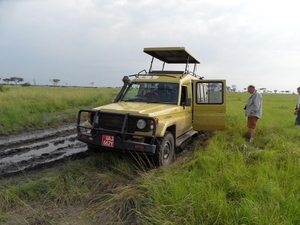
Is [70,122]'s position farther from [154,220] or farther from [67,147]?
[154,220]

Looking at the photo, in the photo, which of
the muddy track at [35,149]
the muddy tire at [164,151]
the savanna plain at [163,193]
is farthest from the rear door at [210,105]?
the muddy track at [35,149]

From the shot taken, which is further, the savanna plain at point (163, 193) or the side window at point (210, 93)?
the side window at point (210, 93)

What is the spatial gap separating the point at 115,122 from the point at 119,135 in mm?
293

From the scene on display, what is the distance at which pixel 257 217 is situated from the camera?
7.63 ft

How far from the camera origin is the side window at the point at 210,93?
5.74 meters

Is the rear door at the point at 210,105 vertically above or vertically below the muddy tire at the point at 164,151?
above

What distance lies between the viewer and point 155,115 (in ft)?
13.4

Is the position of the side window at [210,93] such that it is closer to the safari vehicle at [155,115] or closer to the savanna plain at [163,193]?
the safari vehicle at [155,115]

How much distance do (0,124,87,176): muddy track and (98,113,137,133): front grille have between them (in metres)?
1.52

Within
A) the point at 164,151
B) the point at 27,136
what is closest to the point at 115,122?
the point at 164,151

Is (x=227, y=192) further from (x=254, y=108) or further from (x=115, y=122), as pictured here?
(x=254, y=108)

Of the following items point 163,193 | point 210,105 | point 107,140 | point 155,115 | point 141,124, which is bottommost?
point 163,193

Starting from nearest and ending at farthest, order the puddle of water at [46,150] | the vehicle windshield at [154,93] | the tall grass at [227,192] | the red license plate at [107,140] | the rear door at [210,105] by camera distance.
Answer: the tall grass at [227,192] < the red license plate at [107,140] < the puddle of water at [46,150] < the vehicle windshield at [154,93] < the rear door at [210,105]

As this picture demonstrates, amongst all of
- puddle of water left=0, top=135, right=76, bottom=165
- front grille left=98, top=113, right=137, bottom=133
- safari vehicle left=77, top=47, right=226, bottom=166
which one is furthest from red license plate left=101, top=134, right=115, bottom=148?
puddle of water left=0, top=135, right=76, bottom=165
